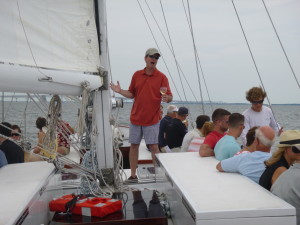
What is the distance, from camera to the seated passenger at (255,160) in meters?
3.41

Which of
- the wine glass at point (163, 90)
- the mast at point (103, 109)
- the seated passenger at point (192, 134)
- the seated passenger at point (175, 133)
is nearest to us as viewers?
the mast at point (103, 109)

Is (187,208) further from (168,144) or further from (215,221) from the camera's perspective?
(168,144)

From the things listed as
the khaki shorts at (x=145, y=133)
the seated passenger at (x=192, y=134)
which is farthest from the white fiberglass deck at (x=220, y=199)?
the seated passenger at (x=192, y=134)

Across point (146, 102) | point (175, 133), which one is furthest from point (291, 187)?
point (175, 133)

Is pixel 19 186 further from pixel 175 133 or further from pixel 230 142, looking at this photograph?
pixel 175 133

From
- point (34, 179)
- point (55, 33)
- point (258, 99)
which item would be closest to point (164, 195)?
point (34, 179)

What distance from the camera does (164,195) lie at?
4.04 metres

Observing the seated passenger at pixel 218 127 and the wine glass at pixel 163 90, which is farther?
the wine glass at pixel 163 90

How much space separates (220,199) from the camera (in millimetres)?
2674

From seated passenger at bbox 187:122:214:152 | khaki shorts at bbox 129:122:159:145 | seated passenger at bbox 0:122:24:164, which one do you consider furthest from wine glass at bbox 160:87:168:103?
seated passenger at bbox 0:122:24:164

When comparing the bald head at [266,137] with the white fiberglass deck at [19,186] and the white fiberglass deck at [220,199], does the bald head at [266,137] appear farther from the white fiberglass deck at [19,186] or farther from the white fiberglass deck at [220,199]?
the white fiberglass deck at [19,186]

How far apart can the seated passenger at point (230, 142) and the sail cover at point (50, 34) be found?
1.33m

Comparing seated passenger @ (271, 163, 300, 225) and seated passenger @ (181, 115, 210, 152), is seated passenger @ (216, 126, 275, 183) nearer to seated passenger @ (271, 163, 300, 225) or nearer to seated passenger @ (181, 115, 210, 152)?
seated passenger @ (271, 163, 300, 225)

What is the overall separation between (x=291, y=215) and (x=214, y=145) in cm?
216
